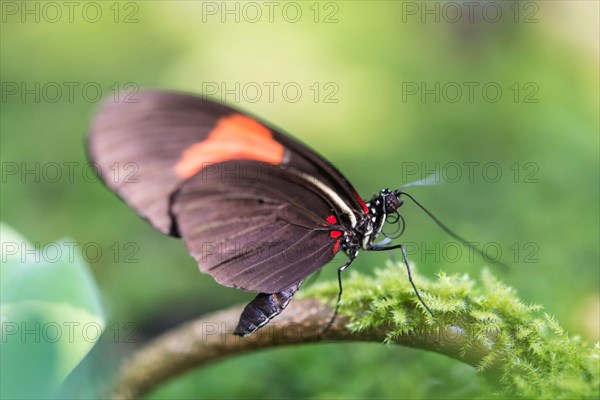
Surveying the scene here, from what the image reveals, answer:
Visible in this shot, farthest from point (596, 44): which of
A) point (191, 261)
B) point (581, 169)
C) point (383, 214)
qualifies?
point (383, 214)

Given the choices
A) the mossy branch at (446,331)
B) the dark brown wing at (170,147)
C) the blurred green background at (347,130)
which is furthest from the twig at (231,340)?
the dark brown wing at (170,147)

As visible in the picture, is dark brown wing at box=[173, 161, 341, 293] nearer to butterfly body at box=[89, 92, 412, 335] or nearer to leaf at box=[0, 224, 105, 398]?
butterfly body at box=[89, 92, 412, 335]

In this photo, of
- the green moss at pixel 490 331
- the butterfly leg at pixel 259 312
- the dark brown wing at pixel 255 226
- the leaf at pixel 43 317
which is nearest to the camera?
the green moss at pixel 490 331

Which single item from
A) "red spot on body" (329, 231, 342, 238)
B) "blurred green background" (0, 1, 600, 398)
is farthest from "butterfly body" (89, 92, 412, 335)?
"blurred green background" (0, 1, 600, 398)

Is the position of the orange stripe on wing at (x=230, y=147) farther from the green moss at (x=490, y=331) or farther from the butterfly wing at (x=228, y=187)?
the green moss at (x=490, y=331)

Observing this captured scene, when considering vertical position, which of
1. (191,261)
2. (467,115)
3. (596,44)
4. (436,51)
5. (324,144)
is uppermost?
(596,44)

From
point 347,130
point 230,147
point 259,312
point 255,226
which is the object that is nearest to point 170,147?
point 230,147

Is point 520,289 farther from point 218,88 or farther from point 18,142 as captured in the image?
A: point 18,142
